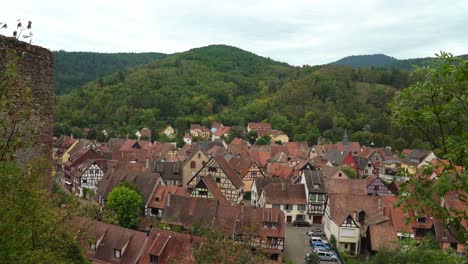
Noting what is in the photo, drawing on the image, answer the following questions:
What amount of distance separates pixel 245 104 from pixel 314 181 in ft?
317

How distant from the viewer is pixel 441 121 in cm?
593

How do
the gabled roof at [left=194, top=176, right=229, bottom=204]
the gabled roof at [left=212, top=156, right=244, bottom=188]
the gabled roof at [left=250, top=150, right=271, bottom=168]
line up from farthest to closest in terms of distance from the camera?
the gabled roof at [left=250, top=150, right=271, bottom=168] → the gabled roof at [left=212, top=156, right=244, bottom=188] → the gabled roof at [left=194, top=176, right=229, bottom=204]

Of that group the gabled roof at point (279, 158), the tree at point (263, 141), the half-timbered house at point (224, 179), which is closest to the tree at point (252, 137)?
the tree at point (263, 141)

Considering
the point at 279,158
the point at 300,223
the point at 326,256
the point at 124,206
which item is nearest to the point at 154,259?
the point at 124,206

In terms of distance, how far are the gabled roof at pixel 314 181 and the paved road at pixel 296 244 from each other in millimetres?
3273

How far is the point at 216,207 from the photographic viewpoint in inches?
1049

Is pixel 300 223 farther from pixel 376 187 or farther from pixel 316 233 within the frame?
pixel 376 187

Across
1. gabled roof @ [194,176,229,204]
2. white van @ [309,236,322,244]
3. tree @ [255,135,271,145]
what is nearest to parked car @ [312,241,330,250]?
white van @ [309,236,322,244]

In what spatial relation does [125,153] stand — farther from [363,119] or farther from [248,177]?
[363,119]

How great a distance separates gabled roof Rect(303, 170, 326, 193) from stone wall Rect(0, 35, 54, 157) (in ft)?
92.8

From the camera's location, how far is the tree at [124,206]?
2817cm

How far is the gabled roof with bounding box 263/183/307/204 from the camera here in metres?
34.0

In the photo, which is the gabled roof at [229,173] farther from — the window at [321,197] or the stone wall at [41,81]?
the stone wall at [41,81]

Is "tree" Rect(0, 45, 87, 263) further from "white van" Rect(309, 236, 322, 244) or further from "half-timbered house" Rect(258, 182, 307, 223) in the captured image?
"half-timbered house" Rect(258, 182, 307, 223)
